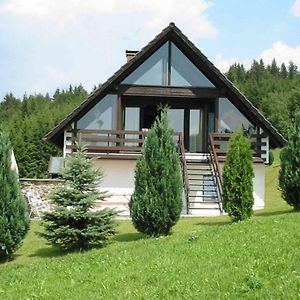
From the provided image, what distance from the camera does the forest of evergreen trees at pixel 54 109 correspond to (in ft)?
188

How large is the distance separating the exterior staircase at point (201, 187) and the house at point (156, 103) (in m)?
0.03

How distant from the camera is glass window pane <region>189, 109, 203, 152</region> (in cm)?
1966

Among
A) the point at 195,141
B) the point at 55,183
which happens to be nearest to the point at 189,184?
the point at 195,141

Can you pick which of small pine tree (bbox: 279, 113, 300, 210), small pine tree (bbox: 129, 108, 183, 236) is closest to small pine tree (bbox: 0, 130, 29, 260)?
small pine tree (bbox: 129, 108, 183, 236)

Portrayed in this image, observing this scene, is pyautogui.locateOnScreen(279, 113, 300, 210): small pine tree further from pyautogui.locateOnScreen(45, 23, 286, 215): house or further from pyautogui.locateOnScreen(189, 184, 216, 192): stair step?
pyautogui.locateOnScreen(189, 184, 216, 192): stair step

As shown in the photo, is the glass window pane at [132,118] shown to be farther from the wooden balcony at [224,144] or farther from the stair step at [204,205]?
the stair step at [204,205]

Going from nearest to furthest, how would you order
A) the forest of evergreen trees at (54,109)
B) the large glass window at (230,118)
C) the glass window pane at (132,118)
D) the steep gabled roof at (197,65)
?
the steep gabled roof at (197,65)
the large glass window at (230,118)
the glass window pane at (132,118)
the forest of evergreen trees at (54,109)

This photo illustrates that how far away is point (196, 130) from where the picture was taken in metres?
19.8

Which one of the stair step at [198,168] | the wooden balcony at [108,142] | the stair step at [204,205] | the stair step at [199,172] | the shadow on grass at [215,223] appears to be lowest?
the shadow on grass at [215,223]

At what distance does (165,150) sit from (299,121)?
456cm

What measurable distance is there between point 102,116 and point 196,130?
3865 millimetres

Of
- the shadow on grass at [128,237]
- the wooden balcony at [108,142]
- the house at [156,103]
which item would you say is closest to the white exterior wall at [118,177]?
the house at [156,103]

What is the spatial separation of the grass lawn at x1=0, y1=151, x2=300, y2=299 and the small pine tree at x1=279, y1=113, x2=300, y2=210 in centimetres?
333

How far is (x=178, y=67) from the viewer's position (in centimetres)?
1834
